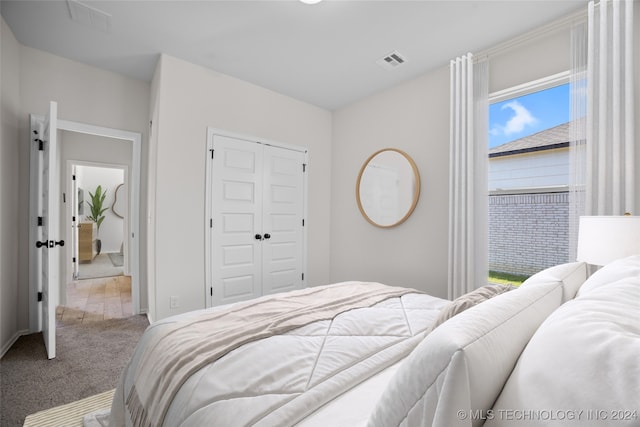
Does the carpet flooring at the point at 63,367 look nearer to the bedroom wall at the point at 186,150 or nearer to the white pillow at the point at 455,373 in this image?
the bedroom wall at the point at 186,150

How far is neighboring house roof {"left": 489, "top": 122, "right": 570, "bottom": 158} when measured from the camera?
2.37m

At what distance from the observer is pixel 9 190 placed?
2.59 m

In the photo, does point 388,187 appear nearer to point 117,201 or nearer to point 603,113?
point 603,113

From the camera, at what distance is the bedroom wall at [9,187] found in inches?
95.3

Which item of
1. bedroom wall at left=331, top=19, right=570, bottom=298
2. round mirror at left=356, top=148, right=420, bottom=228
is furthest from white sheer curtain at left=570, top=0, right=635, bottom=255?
round mirror at left=356, top=148, right=420, bottom=228

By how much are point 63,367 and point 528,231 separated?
3.92 meters

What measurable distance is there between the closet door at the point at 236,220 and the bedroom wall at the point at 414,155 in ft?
3.98

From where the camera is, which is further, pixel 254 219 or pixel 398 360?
pixel 254 219

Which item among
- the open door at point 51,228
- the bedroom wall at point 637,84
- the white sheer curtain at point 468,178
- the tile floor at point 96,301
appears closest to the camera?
the bedroom wall at point 637,84

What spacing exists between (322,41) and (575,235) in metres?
2.56

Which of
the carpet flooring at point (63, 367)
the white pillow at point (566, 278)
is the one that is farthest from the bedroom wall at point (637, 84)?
the carpet flooring at point (63, 367)

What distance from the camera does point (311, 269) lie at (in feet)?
13.4

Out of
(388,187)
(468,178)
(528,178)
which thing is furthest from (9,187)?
(528,178)

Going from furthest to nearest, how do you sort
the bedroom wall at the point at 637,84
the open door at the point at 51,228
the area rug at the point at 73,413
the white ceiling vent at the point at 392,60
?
the white ceiling vent at the point at 392,60 → the open door at the point at 51,228 → the bedroom wall at the point at 637,84 → the area rug at the point at 73,413
